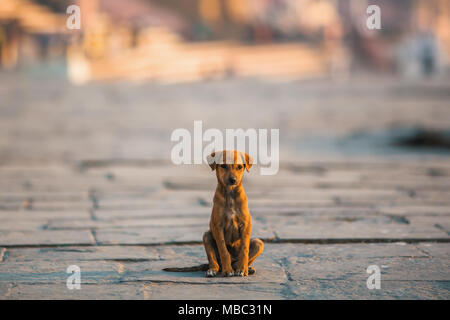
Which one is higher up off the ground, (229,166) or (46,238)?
(229,166)

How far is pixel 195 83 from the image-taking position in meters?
17.5

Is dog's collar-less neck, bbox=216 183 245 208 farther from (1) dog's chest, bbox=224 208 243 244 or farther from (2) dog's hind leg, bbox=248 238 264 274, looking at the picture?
(2) dog's hind leg, bbox=248 238 264 274

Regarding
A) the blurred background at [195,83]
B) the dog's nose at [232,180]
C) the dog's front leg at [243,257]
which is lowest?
the dog's front leg at [243,257]

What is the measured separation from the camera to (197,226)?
4594 millimetres

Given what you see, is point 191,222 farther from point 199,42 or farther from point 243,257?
point 199,42

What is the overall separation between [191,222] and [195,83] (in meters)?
13.0

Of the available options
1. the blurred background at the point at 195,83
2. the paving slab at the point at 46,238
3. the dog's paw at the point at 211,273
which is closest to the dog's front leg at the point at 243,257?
the dog's paw at the point at 211,273

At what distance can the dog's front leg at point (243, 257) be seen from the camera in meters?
3.25

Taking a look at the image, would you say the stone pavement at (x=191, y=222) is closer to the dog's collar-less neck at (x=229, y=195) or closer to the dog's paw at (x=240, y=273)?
the dog's paw at (x=240, y=273)

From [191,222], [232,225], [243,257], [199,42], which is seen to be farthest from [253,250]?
[199,42]

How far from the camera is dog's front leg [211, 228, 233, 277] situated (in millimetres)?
3236

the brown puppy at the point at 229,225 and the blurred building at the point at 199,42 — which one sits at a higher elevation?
the blurred building at the point at 199,42

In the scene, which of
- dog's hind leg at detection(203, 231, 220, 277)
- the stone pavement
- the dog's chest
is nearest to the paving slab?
the stone pavement
